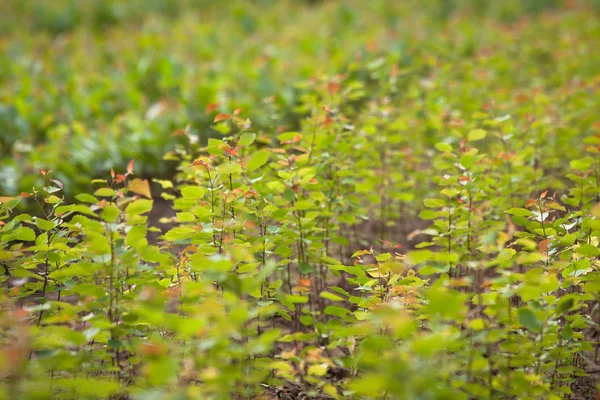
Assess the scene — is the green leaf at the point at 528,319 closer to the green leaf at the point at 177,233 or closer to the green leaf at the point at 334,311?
the green leaf at the point at 334,311

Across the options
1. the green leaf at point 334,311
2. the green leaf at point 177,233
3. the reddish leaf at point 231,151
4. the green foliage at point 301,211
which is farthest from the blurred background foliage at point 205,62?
the green leaf at point 334,311

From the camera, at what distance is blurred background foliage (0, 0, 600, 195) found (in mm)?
4156

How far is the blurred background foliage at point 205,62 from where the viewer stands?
13.6 ft

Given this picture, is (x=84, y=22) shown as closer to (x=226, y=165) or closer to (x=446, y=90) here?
(x=446, y=90)

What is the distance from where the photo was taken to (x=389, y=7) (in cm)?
904

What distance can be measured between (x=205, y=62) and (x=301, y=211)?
4.33m

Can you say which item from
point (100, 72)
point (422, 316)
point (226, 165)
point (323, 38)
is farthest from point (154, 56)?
point (422, 316)

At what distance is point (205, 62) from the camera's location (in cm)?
619

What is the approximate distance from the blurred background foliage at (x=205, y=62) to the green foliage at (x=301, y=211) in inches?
1.5

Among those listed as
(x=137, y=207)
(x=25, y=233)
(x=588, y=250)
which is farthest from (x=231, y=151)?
(x=588, y=250)

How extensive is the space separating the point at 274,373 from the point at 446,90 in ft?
9.29

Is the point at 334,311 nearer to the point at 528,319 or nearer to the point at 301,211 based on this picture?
the point at 528,319

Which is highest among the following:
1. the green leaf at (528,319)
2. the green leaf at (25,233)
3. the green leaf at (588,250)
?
the green leaf at (25,233)

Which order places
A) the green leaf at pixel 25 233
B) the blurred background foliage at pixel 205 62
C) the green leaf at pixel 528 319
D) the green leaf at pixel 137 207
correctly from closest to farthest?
the green leaf at pixel 528 319 < the green leaf at pixel 137 207 < the green leaf at pixel 25 233 < the blurred background foliage at pixel 205 62
